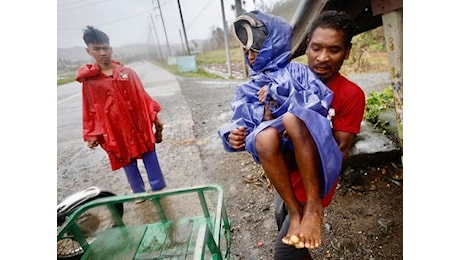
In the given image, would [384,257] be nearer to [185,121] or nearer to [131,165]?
[131,165]

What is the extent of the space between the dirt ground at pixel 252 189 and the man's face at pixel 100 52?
1425 millimetres

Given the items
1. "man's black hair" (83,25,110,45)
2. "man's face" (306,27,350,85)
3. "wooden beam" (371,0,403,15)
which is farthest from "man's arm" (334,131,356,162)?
"man's black hair" (83,25,110,45)

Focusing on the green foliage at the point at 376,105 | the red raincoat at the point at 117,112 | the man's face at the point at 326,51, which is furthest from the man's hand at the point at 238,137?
the green foliage at the point at 376,105

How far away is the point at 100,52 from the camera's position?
1707 millimetres

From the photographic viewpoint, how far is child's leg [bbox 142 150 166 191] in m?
2.08

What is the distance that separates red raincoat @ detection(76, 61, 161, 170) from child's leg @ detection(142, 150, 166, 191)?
125mm

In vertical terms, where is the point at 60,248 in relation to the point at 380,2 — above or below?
below

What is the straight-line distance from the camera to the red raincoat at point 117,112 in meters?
1.72

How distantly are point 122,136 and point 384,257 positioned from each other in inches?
76.8

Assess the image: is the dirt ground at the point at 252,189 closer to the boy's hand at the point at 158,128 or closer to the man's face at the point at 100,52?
the boy's hand at the point at 158,128

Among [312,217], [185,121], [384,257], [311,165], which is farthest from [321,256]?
[185,121]

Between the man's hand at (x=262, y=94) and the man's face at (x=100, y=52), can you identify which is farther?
Answer: the man's face at (x=100, y=52)

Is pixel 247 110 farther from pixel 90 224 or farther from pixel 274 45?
pixel 90 224
